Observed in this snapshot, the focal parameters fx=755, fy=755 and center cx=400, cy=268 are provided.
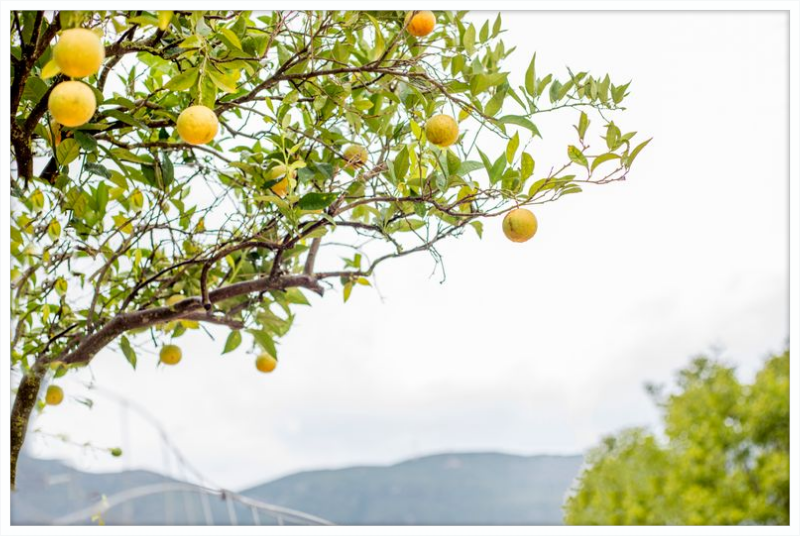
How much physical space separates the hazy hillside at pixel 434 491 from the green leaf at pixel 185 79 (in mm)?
6612

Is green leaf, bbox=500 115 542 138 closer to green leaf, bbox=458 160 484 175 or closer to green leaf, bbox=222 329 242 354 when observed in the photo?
green leaf, bbox=458 160 484 175

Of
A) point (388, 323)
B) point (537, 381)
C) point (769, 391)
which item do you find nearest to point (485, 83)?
point (769, 391)

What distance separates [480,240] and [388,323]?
7.13 meters

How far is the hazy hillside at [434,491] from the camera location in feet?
24.3

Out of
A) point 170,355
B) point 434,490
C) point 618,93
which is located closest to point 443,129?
point 618,93

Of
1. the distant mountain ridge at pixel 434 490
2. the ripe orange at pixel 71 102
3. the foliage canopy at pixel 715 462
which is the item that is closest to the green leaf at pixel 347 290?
the ripe orange at pixel 71 102

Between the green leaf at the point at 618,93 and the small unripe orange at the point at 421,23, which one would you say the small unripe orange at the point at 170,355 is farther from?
the green leaf at the point at 618,93

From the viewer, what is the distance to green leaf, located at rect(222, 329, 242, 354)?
0.97 m

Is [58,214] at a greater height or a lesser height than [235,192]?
lesser

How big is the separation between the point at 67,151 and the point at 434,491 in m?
8.28

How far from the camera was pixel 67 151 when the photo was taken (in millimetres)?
770

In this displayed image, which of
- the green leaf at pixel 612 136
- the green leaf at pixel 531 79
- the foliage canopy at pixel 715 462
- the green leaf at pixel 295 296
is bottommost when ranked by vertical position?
the green leaf at pixel 295 296

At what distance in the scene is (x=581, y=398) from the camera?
984cm
